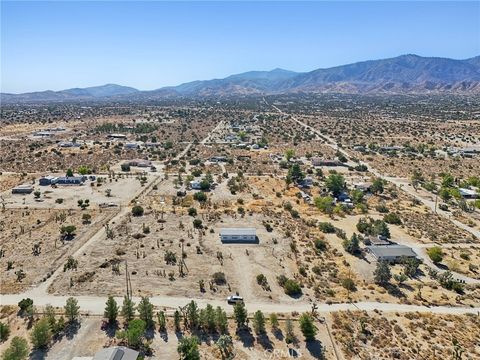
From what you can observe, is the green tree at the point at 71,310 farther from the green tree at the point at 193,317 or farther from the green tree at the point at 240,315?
the green tree at the point at 240,315

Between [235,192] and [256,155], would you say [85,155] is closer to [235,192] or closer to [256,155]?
[256,155]

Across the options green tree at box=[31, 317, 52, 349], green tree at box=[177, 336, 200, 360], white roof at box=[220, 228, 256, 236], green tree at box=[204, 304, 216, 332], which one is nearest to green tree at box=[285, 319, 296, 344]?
green tree at box=[204, 304, 216, 332]

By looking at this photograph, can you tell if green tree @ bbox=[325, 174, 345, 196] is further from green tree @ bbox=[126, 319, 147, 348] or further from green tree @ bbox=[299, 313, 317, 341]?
green tree @ bbox=[126, 319, 147, 348]

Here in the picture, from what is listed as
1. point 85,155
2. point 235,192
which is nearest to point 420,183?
point 235,192

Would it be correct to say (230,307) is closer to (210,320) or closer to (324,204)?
(210,320)

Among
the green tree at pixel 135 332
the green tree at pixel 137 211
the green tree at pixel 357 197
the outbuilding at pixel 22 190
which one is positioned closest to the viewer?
the green tree at pixel 135 332

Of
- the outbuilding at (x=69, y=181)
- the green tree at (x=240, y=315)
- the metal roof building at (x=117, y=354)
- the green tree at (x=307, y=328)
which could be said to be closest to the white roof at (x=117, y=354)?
the metal roof building at (x=117, y=354)

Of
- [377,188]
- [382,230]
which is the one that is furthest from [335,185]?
[382,230]
